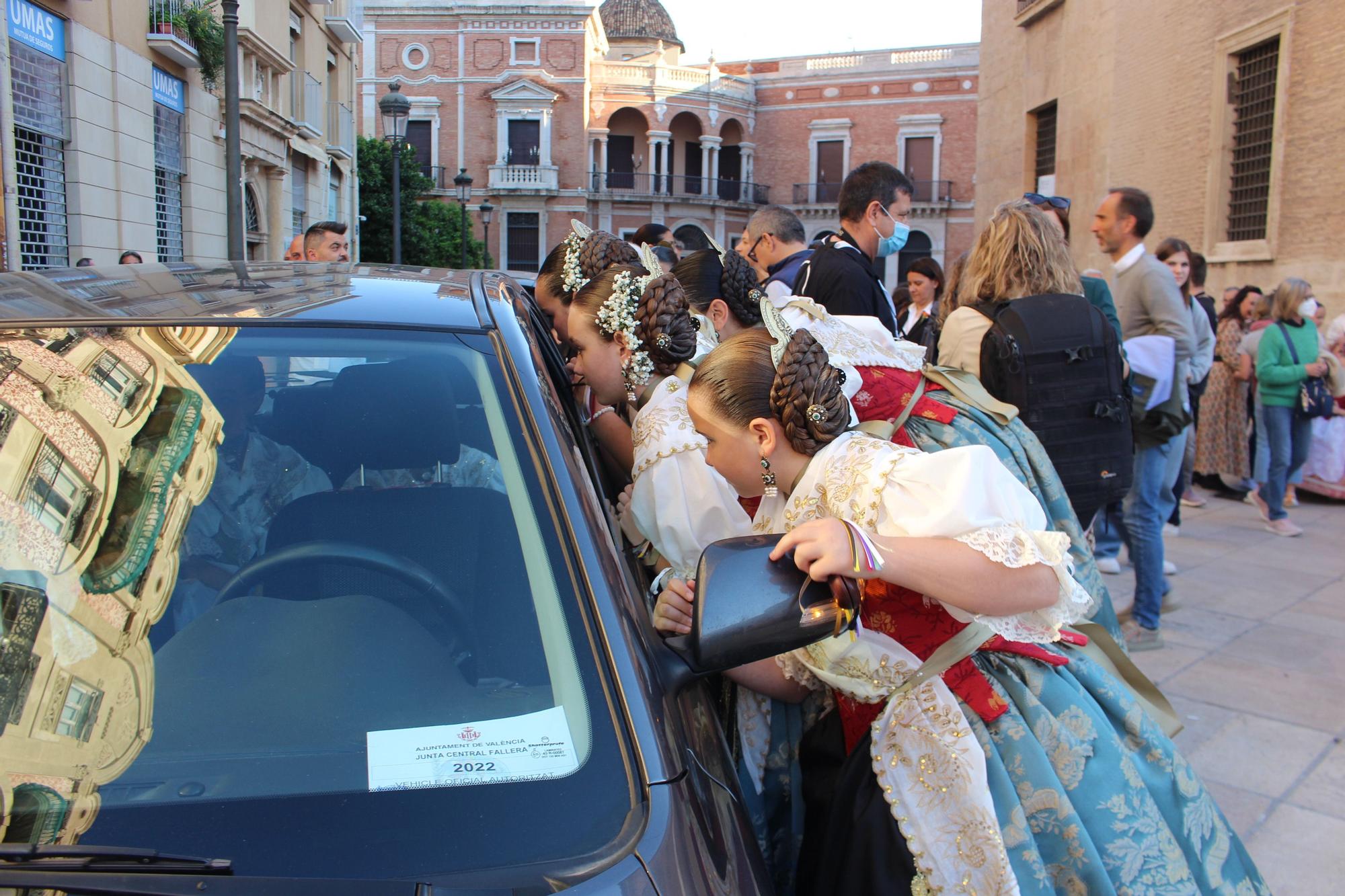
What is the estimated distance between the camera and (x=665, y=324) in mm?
2676

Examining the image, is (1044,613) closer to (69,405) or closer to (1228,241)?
(69,405)

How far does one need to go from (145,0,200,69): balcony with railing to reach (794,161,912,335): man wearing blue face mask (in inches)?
453

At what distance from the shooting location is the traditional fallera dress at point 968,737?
1754 mm

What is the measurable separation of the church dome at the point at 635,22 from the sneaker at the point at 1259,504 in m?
51.0

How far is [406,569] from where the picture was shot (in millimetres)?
1616

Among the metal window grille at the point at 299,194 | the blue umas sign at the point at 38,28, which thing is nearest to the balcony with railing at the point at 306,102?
the metal window grille at the point at 299,194

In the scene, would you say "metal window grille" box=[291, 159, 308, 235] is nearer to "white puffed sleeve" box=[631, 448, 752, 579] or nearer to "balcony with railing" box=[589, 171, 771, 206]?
"white puffed sleeve" box=[631, 448, 752, 579]

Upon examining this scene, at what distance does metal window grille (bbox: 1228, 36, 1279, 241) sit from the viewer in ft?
37.4

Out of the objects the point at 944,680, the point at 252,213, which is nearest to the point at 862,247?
the point at 944,680

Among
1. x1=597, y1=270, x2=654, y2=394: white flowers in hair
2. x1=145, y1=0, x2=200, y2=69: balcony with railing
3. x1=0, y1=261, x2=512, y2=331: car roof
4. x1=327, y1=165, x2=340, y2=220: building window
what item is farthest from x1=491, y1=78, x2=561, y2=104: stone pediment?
x1=0, y1=261, x2=512, y2=331: car roof

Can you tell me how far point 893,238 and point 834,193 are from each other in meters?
49.4

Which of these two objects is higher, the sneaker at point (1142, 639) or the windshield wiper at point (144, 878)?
the windshield wiper at point (144, 878)

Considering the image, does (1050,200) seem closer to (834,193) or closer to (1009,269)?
(1009,269)

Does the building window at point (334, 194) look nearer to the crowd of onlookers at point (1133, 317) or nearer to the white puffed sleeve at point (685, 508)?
the crowd of onlookers at point (1133, 317)
